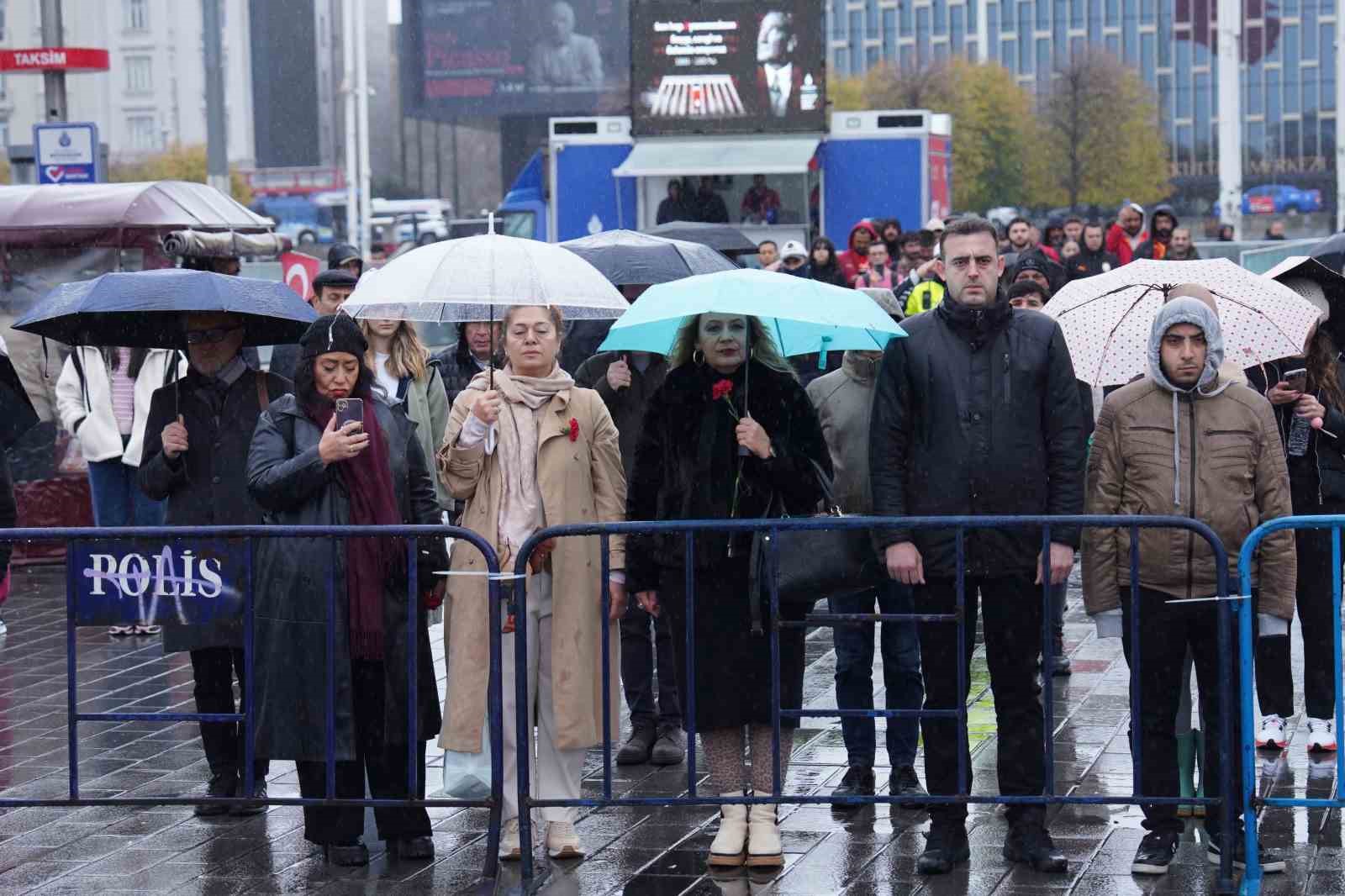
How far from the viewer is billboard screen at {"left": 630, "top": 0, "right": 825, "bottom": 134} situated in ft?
90.7

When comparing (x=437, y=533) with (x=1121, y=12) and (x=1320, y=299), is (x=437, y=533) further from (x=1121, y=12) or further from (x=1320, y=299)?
(x=1121, y=12)

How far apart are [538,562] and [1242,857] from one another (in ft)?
7.79

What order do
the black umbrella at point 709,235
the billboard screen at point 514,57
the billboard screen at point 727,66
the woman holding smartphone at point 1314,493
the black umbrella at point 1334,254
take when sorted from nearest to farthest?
the woman holding smartphone at point 1314,493 → the black umbrella at point 1334,254 → the black umbrella at point 709,235 → the billboard screen at point 727,66 → the billboard screen at point 514,57

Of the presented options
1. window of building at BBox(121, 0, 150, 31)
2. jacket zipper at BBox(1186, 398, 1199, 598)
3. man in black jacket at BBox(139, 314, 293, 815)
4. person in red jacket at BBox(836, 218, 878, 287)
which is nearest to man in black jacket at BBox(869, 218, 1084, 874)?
jacket zipper at BBox(1186, 398, 1199, 598)

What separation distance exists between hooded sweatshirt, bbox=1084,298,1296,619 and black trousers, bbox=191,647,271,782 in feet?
10.4

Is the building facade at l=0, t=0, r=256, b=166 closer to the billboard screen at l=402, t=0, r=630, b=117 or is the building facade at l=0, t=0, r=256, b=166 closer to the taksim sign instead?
the billboard screen at l=402, t=0, r=630, b=117

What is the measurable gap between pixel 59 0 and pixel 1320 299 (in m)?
13.5

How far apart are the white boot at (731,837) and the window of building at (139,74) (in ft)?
362

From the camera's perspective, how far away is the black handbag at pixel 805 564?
624 centimetres

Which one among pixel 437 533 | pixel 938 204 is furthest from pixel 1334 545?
pixel 938 204

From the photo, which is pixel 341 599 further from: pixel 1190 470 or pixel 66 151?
pixel 66 151

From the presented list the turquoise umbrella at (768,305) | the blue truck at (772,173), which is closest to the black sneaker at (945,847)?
the turquoise umbrella at (768,305)

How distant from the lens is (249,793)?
21.4ft

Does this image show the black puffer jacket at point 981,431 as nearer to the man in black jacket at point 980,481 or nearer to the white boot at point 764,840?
the man in black jacket at point 980,481
